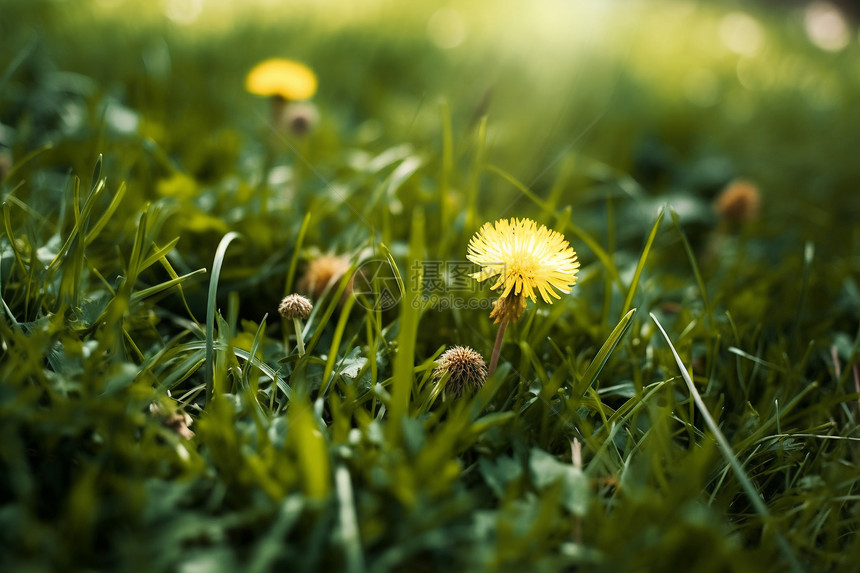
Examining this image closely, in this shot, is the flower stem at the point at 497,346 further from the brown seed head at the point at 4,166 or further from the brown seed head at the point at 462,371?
the brown seed head at the point at 4,166

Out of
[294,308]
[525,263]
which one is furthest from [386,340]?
[525,263]

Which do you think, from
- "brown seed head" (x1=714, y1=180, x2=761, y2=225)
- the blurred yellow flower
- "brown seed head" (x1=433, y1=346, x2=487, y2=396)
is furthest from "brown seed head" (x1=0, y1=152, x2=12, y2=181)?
"brown seed head" (x1=714, y1=180, x2=761, y2=225)

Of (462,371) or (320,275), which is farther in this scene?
(320,275)

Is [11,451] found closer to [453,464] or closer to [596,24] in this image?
[453,464]

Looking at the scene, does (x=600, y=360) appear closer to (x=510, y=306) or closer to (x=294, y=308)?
(x=510, y=306)

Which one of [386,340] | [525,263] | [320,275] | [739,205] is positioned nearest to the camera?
[525,263]

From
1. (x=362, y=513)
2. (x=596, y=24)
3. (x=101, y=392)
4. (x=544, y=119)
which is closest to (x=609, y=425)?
(x=362, y=513)

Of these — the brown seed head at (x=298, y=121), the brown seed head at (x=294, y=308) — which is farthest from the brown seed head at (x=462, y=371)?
the brown seed head at (x=298, y=121)
